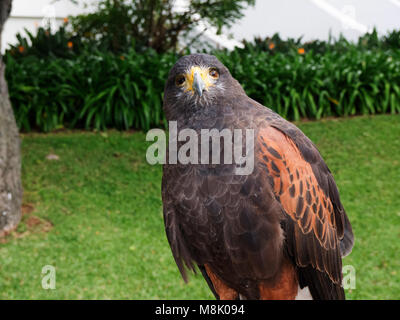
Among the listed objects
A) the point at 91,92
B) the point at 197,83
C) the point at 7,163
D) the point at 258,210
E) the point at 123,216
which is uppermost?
the point at 91,92

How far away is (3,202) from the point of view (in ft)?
12.8

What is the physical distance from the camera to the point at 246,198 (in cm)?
121

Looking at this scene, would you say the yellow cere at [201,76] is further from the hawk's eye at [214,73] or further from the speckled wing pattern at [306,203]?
the speckled wing pattern at [306,203]

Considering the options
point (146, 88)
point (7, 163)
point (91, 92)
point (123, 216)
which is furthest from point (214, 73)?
point (91, 92)

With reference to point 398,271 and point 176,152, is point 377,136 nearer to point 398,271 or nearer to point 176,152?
point 398,271

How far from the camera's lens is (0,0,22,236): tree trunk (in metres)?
3.86

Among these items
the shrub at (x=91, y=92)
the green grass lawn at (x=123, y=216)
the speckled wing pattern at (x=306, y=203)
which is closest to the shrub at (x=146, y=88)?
the shrub at (x=91, y=92)

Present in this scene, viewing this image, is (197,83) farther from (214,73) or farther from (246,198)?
(246,198)

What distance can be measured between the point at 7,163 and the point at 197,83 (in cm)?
325

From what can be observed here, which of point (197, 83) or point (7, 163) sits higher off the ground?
point (197, 83)

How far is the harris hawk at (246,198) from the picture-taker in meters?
1.21

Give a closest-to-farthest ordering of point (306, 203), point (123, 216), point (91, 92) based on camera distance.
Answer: point (306, 203)
point (123, 216)
point (91, 92)

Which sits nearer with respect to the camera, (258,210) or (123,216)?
(258,210)

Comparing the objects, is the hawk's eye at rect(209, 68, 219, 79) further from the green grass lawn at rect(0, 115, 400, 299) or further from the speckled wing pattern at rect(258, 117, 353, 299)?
the green grass lawn at rect(0, 115, 400, 299)
